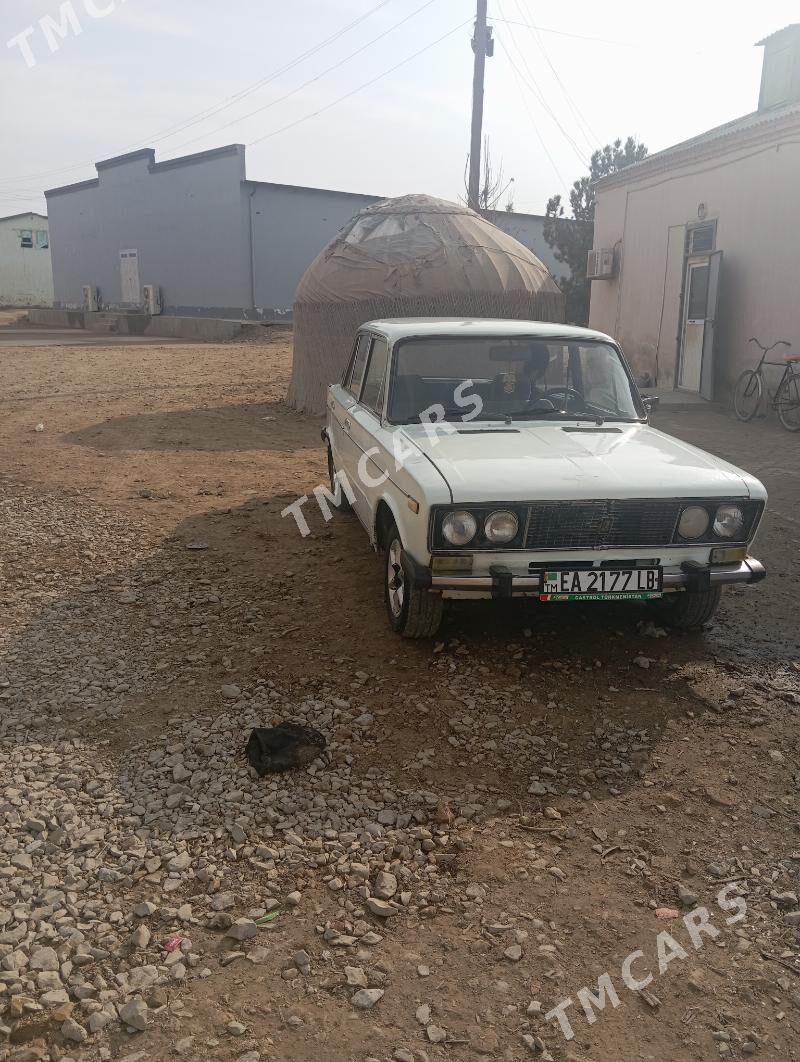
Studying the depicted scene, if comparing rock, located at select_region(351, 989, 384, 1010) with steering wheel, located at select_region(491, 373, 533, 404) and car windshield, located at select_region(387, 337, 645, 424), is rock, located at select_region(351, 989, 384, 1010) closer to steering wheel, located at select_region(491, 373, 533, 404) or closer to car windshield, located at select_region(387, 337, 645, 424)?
car windshield, located at select_region(387, 337, 645, 424)

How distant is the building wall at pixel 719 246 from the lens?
11.5m

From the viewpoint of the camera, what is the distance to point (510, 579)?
Result: 379 centimetres

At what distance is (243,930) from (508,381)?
3.38 meters

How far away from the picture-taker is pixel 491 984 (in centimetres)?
232

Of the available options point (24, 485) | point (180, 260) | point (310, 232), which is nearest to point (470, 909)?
point (24, 485)

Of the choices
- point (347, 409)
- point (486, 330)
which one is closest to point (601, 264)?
point (347, 409)

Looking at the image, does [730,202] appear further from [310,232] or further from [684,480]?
[310,232]

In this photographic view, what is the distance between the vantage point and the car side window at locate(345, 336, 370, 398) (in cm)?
583

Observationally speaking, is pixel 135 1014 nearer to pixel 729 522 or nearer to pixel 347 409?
pixel 729 522

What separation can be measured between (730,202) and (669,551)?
34.1 ft

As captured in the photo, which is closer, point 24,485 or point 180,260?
point 24,485

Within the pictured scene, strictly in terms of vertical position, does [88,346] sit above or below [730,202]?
below

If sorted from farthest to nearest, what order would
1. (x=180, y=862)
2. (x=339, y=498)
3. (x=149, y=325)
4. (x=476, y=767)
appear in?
1. (x=149, y=325)
2. (x=339, y=498)
3. (x=476, y=767)
4. (x=180, y=862)

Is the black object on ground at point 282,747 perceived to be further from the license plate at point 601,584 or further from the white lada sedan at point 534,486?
the license plate at point 601,584
